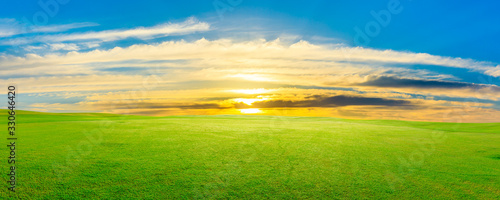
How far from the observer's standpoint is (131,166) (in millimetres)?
9070

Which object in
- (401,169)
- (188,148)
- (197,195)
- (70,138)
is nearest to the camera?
(197,195)

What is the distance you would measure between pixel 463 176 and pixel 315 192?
560cm

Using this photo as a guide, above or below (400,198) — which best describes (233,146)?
above

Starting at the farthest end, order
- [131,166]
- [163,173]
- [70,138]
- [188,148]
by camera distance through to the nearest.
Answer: [70,138]
[188,148]
[131,166]
[163,173]

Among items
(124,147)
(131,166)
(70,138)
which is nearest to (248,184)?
(131,166)

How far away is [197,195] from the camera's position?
24.1ft

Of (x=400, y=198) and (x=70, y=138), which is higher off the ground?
(x=70, y=138)

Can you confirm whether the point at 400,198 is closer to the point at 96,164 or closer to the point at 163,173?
the point at 163,173

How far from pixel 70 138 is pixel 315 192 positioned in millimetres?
12521

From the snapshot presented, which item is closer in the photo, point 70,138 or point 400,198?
point 400,198

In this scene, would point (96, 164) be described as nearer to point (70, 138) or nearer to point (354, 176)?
point (70, 138)

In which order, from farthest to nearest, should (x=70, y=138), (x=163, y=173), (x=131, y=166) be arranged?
(x=70, y=138) → (x=131, y=166) → (x=163, y=173)

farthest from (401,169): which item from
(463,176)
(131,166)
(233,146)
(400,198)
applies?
(131,166)

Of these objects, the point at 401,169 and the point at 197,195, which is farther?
the point at 401,169
